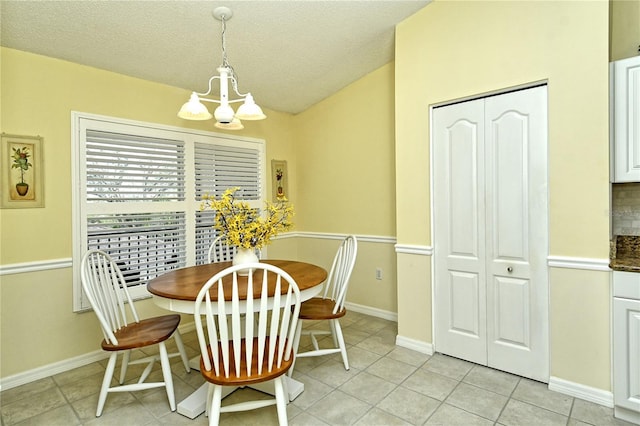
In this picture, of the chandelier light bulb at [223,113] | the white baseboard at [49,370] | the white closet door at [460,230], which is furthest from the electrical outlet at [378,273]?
→ the white baseboard at [49,370]

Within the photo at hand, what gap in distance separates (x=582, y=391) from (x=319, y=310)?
177cm

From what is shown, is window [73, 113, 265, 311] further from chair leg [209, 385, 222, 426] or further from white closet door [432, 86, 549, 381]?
white closet door [432, 86, 549, 381]

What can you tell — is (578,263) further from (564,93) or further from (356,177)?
(356,177)

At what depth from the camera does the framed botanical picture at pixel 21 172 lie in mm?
2389

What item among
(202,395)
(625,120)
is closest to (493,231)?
(625,120)

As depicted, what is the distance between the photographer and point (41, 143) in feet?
8.37

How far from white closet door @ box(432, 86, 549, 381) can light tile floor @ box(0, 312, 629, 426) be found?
0.76 feet

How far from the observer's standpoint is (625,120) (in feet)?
6.71

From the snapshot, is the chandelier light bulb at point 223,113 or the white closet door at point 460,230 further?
the white closet door at point 460,230

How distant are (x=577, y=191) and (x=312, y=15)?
2.26 m

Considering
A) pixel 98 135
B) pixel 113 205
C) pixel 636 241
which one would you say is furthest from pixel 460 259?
pixel 98 135

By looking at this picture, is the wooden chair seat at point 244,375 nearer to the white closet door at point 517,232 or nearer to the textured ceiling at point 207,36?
the white closet door at point 517,232

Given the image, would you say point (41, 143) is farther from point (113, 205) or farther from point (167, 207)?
point (167, 207)

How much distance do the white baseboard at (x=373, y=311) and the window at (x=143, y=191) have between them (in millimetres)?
1775
